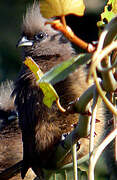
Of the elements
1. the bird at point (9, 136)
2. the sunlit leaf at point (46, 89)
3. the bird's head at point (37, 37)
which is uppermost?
the bird's head at point (37, 37)

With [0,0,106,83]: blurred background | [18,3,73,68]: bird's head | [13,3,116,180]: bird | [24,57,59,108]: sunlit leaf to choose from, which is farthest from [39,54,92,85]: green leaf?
[0,0,106,83]: blurred background

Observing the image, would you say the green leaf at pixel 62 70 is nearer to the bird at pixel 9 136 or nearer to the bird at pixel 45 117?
the bird at pixel 45 117

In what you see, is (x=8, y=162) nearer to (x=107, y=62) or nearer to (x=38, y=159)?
(x=38, y=159)

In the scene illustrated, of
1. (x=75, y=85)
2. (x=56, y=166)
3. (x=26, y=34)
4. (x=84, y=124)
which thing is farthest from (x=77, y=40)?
(x=26, y=34)

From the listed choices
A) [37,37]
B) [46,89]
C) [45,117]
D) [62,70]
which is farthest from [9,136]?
[62,70]

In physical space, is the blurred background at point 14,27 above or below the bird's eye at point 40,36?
above

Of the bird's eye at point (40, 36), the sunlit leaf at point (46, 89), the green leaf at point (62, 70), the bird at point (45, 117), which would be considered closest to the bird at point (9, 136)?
the bird at point (45, 117)

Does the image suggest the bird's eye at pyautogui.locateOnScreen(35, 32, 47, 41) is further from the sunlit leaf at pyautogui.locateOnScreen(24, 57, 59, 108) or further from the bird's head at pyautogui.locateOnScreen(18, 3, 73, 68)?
the sunlit leaf at pyautogui.locateOnScreen(24, 57, 59, 108)

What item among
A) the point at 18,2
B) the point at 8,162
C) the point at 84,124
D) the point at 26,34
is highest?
the point at 18,2
